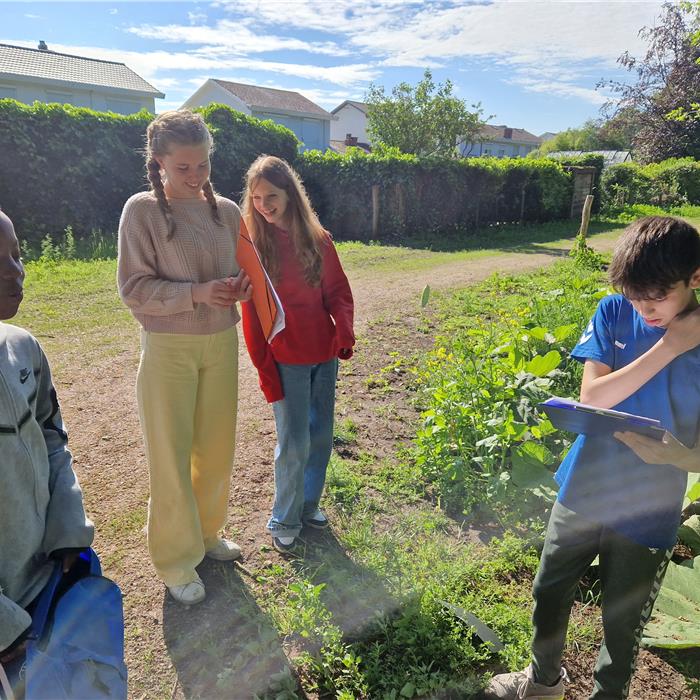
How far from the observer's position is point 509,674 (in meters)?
2.10

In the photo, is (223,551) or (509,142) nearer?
(223,551)

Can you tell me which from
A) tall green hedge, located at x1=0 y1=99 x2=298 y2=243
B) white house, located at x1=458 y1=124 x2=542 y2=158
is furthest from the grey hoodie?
white house, located at x1=458 y1=124 x2=542 y2=158

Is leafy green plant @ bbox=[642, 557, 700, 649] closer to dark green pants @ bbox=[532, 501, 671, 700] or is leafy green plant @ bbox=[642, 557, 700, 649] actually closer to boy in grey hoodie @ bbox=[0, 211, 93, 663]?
dark green pants @ bbox=[532, 501, 671, 700]

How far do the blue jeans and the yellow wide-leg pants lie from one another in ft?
0.89

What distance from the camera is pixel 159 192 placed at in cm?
219

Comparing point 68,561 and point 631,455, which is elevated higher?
point 631,455

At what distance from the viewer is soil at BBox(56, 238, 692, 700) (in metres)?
2.20

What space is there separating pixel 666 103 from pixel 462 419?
1419 inches

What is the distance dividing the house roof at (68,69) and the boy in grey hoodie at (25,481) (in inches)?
1056

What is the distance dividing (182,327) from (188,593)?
1.23m

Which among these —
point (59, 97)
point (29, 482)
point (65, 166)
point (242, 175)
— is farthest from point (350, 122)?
point (29, 482)

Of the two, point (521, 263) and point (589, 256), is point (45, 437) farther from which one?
point (521, 263)

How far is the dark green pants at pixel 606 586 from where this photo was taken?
1.72 metres

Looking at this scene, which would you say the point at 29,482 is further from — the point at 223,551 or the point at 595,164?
the point at 595,164
